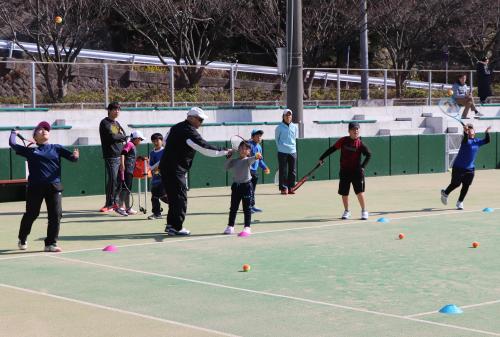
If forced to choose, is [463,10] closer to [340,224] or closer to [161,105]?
[161,105]

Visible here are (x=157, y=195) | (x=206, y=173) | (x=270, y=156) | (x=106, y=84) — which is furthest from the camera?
(x=106, y=84)

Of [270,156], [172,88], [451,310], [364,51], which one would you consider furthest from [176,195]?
[364,51]

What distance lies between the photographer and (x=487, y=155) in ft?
106

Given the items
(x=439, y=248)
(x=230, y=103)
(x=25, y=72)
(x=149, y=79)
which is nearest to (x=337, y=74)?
(x=230, y=103)

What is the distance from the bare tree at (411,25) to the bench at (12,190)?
86.9 ft

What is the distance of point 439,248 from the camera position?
14.3 meters

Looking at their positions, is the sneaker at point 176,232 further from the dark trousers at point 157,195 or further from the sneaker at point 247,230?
the dark trousers at point 157,195

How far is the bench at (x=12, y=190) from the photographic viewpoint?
70.9 feet

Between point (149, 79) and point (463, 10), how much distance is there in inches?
963

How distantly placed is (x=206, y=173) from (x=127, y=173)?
21.2 ft

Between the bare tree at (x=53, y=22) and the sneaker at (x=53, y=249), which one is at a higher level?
the bare tree at (x=53, y=22)

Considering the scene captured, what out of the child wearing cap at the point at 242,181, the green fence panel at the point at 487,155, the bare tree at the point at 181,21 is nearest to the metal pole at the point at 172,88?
the green fence panel at the point at 487,155

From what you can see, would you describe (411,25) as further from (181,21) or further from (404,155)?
(404,155)

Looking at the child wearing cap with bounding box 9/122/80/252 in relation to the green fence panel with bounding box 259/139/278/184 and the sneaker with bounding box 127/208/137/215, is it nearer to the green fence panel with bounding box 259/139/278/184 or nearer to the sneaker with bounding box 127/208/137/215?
the sneaker with bounding box 127/208/137/215
